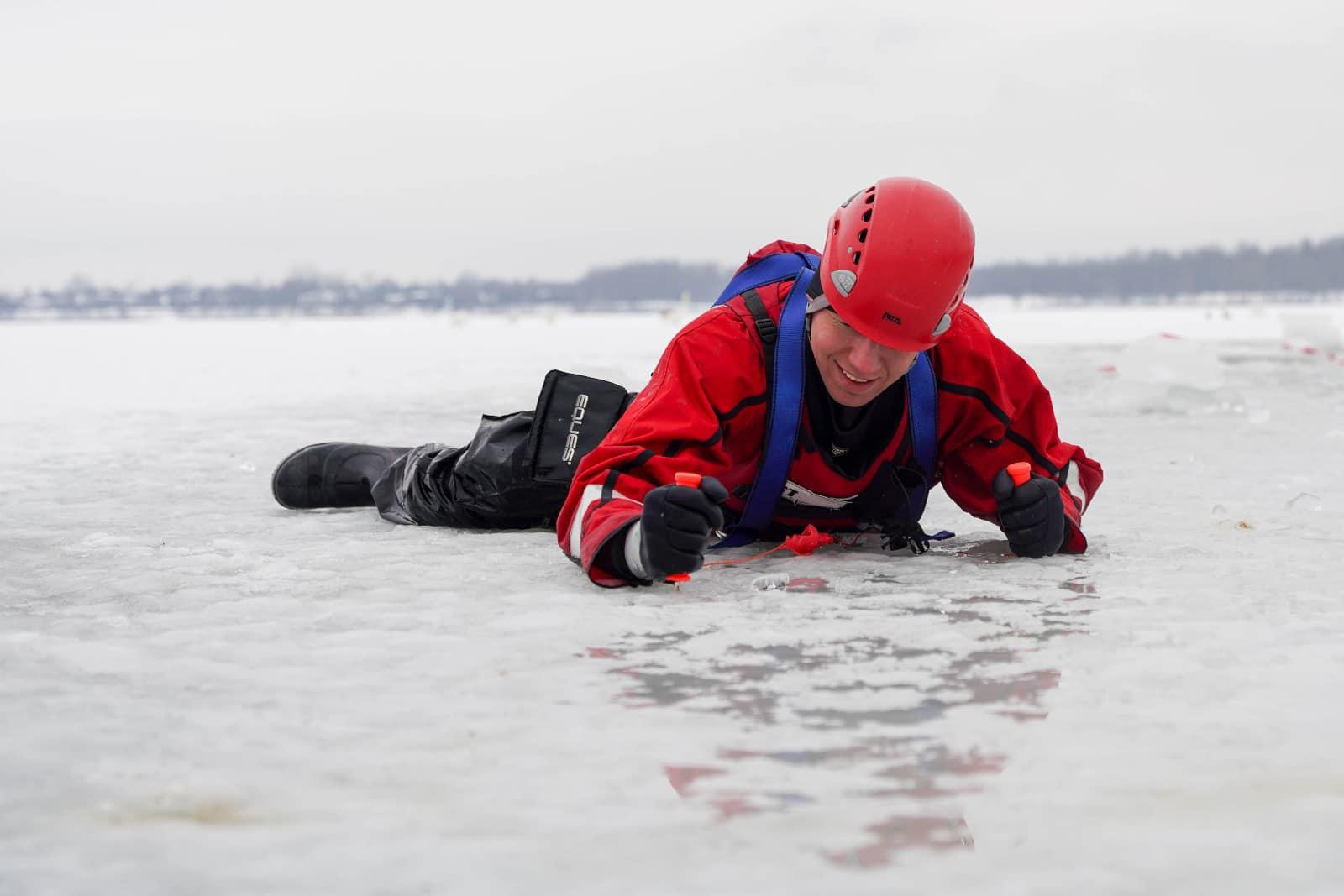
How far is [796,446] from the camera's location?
316 centimetres

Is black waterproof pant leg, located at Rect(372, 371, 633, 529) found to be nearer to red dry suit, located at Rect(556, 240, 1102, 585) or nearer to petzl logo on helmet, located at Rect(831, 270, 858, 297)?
red dry suit, located at Rect(556, 240, 1102, 585)

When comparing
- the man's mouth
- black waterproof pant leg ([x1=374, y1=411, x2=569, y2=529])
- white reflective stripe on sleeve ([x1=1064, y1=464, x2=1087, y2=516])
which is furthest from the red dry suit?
black waterproof pant leg ([x1=374, y1=411, x2=569, y2=529])

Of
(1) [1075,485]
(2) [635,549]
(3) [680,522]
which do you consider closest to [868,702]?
(3) [680,522]

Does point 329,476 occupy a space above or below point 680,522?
below

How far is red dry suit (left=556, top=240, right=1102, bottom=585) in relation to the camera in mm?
2938

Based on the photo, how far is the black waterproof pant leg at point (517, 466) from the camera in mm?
3879

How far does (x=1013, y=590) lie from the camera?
115 inches

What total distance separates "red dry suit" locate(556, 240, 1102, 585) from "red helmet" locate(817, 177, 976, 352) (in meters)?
0.25

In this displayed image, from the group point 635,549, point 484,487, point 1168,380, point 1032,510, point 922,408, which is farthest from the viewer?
point 1168,380

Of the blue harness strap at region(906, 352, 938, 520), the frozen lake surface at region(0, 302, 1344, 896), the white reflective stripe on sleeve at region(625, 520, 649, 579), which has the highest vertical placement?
the blue harness strap at region(906, 352, 938, 520)

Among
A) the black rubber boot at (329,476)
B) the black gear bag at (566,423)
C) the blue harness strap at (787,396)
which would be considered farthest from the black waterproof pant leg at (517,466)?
the blue harness strap at (787,396)

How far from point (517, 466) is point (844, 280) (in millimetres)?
1388

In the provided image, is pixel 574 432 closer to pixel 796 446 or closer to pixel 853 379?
pixel 796 446

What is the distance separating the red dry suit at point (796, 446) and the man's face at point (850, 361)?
93 millimetres
